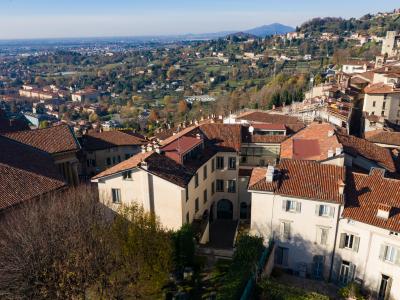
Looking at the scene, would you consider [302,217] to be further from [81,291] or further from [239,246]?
[81,291]

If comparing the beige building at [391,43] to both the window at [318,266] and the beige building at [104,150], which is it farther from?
the window at [318,266]

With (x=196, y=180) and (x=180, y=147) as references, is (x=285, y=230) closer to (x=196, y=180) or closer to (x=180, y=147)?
(x=196, y=180)

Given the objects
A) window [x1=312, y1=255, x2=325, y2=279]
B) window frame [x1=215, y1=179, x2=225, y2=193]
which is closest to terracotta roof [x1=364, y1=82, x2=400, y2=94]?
window frame [x1=215, y1=179, x2=225, y2=193]

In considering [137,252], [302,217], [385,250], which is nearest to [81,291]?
[137,252]

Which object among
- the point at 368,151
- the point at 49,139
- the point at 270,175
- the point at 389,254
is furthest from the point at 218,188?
the point at 49,139

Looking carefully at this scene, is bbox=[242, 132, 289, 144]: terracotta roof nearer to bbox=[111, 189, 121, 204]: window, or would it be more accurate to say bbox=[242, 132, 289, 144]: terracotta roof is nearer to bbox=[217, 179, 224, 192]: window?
bbox=[217, 179, 224, 192]: window

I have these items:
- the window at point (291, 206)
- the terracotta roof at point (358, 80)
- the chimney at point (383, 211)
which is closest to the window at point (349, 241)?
the chimney at point (383, 211)

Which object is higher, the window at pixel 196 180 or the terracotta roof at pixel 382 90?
the terracotta roof at pixel 382 90
